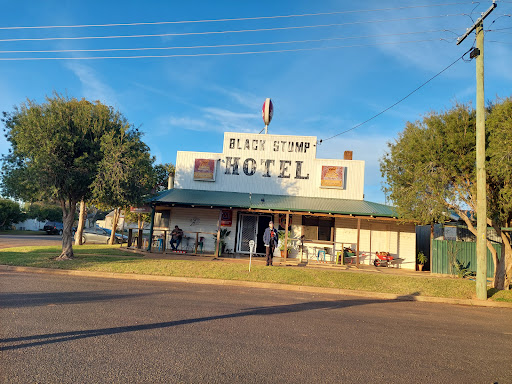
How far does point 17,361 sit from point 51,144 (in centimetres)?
1019

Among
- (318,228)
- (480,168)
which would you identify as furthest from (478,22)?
(318,228)

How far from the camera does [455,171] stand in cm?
1275

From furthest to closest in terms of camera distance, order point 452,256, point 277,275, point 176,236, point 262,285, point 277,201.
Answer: point 176,236 < point 277,201 < point 452,256 < point 277,275 < point 262,285

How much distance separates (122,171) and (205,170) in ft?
25.3

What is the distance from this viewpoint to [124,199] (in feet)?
46.3

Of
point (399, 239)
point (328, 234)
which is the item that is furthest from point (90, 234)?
point (399, 239)

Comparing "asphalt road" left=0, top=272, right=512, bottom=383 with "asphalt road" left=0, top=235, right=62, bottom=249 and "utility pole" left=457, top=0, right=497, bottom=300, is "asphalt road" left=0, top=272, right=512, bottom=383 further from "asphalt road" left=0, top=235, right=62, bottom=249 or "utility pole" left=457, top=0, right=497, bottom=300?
"asphalt road" left=0, top=235, right=62, bottom=249

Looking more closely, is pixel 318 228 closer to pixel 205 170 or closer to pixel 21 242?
pixel 205 170

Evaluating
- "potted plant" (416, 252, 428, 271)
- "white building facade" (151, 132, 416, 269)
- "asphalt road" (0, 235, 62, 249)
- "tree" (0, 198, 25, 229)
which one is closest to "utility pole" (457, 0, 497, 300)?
"white building facade" (151, 132, 416, 269)

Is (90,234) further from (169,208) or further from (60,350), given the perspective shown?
(60,350)

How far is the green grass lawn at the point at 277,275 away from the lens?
1200cm

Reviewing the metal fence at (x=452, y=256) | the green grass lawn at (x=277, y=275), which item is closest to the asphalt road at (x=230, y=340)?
the green grass lawn at (x=277, y=275)

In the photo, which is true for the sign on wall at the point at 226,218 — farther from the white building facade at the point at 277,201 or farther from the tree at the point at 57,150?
the tree at the point at 57,150

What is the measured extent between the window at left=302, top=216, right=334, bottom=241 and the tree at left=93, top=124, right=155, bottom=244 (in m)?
8.96
